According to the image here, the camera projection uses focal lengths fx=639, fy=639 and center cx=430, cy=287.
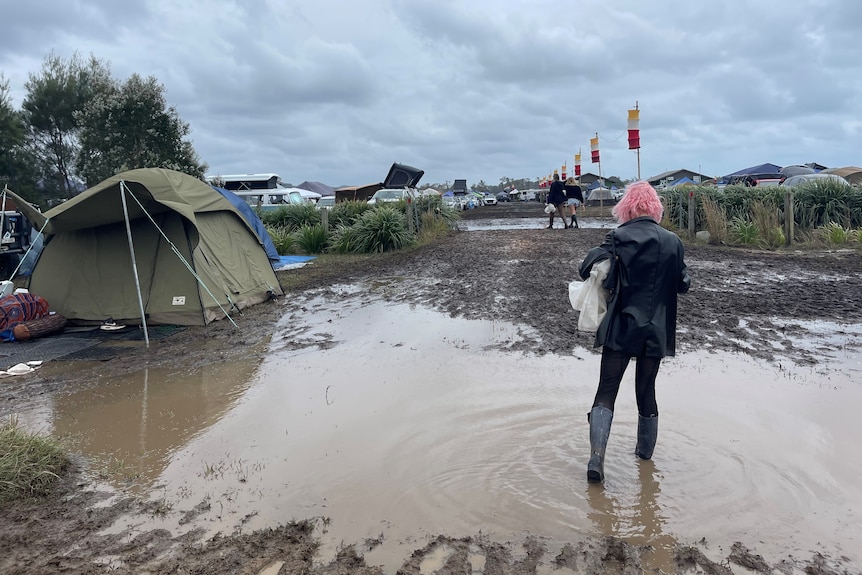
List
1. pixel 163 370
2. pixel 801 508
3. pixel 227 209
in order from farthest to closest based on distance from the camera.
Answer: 1. pixel 227 209
2. pixel 163 370
3. pixel 801 508

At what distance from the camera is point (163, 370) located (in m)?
6.79

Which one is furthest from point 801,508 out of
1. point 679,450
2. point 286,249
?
point 286,249

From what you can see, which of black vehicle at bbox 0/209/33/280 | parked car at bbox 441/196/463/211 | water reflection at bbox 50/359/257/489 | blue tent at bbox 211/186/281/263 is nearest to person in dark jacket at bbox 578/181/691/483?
water reflection at bbox 50/359/257/489

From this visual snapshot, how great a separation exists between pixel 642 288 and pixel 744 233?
1372 cm

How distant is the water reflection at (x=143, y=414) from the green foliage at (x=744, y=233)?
13297 mm

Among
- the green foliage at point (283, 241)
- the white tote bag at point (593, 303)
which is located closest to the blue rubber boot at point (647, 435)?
the white tote bag at point (593, 303)

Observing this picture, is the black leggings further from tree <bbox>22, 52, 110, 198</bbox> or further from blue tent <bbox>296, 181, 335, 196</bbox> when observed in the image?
blue tent <bbox>296, 181, 335, 196</bbox>

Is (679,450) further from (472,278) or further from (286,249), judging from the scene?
(286,249)

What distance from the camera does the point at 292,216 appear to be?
19859 millimetres

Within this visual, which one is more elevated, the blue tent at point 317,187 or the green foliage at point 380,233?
the blue tent at point 317,187

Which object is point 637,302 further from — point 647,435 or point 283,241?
point 283,241

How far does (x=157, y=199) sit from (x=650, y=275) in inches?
265

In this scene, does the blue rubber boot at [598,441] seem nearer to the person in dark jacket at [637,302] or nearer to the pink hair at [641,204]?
the person in dark jacket at [637,302]

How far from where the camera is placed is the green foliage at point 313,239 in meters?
17.7
